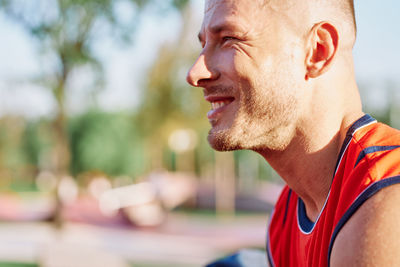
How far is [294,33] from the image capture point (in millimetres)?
1533

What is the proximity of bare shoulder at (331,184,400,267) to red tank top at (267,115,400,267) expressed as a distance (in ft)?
0.08

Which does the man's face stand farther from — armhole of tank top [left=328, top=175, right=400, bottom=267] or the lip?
armhole of tank top [left=328, top=175, right=400, bottom=267]

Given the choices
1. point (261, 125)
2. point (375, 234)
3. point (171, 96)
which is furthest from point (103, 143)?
point (375, 234)

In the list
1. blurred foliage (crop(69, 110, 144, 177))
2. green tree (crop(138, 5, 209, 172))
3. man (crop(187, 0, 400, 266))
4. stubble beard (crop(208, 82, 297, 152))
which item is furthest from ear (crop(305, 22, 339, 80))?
blurred foliage (crop(69, 110, 144, 177))

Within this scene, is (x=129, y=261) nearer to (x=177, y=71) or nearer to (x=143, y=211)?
(x=143, y=211)

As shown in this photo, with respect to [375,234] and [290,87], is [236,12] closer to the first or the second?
[290,87]

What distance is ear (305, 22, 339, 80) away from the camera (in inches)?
60.0

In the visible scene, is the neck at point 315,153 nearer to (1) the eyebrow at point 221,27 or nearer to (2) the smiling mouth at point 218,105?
(2) the smiling mouth at point 218,105

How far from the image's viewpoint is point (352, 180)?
3.98 ft

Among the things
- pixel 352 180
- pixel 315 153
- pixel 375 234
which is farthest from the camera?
pixel 315 153

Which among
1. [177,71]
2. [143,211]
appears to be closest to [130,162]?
[177,71]

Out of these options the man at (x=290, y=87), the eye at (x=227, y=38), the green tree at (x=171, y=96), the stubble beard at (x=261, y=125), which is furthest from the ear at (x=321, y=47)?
the green tree at (x=171, y=96)

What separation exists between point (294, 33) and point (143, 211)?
12.6m

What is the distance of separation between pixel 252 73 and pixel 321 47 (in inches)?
10.4
